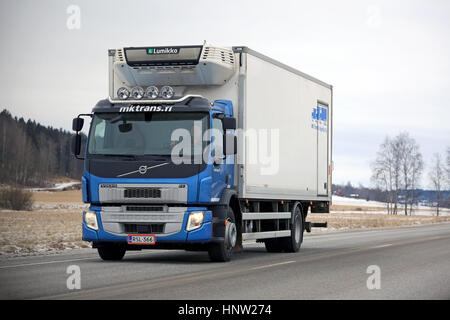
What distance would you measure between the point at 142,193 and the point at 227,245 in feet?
6.91

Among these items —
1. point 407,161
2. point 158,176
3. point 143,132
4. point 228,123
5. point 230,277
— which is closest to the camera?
point 230,277

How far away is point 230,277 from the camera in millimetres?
11336

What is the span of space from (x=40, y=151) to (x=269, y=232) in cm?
12879

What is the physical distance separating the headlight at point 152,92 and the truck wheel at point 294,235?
592 centimetres

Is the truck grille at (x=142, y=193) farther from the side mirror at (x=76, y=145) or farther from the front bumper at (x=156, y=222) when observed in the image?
the side mirror at (x=76, y=145)

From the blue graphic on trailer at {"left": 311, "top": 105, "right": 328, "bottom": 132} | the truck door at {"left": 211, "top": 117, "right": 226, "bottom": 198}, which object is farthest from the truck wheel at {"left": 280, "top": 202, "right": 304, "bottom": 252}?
the truck door at {"left": 211, "top": 117, "right": 226, "bottom": 198}

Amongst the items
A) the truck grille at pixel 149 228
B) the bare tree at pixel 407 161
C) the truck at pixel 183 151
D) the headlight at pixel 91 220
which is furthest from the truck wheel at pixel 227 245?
the bare tree at pixel 407 161

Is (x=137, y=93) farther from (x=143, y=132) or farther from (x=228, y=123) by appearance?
(x=228, y=123)

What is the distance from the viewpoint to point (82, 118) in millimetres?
14383

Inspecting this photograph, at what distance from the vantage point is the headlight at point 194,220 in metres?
13.5

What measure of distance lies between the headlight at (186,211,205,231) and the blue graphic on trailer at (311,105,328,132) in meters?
7.17

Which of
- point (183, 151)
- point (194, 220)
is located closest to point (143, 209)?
point (194, 220)

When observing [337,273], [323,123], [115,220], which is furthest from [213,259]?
[323,123]
